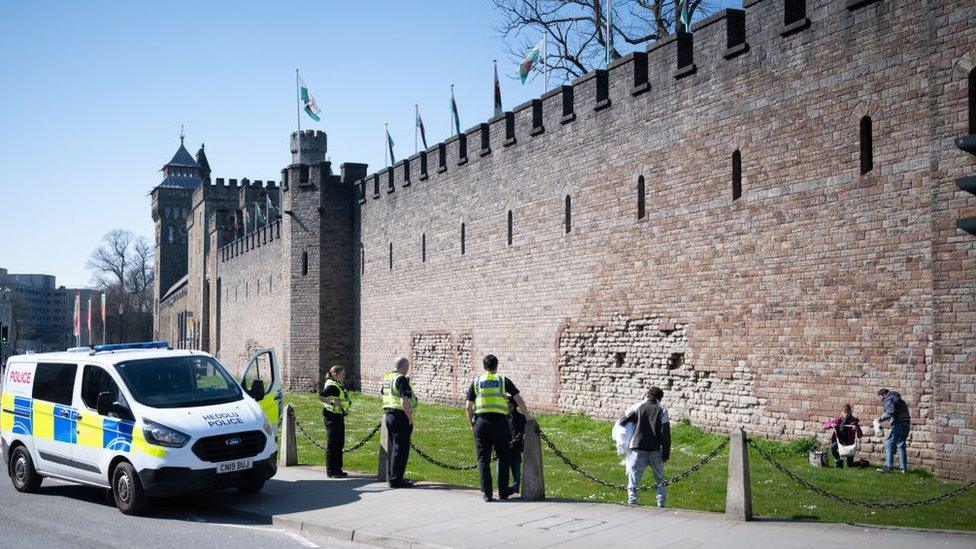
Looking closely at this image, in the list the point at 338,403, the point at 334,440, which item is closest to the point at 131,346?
the point at 338,403

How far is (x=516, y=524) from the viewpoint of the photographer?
31.9ft

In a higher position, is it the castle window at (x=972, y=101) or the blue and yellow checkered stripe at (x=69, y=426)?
the castle window at (x=972, y=101)

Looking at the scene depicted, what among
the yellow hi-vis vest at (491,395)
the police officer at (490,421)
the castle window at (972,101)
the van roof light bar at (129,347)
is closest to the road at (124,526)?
the van roof light bar at (129,347)

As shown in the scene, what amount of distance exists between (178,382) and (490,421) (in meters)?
3.75

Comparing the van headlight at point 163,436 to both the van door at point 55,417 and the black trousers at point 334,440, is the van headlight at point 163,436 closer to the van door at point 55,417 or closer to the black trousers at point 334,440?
the van door at point 55,417

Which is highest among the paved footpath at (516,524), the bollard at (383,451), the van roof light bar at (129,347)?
the van roof light bar at (129,347)

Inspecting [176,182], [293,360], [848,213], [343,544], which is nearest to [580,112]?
[848,213]

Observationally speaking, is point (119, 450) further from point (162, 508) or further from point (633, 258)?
point (633, 258)

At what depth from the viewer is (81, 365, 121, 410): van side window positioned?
463 inches

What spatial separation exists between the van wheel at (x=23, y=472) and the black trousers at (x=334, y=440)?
361 cm

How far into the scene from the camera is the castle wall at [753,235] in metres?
13.1

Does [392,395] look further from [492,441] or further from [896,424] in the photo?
[896,424]

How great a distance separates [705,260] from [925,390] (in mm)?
5096

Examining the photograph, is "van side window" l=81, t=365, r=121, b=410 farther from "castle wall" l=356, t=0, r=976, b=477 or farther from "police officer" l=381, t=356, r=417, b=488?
"castle wall" l=356, t=0, r=976, b=477
